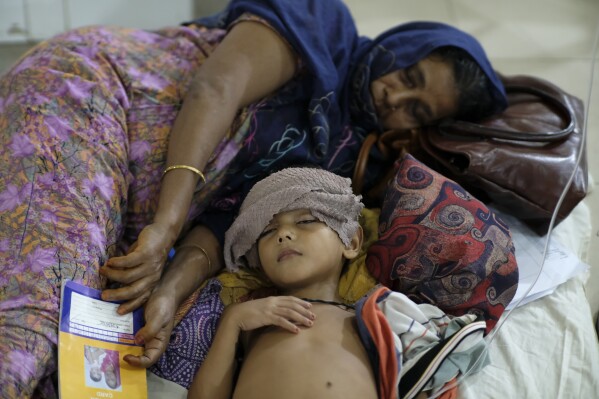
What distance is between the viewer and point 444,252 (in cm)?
154

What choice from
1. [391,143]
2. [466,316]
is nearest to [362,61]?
[391,143]

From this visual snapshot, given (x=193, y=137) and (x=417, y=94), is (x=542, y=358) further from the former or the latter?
(x=193, y=137)

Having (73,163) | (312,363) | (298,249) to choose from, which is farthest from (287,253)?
(73,163)

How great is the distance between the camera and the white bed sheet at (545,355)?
1.45 meters

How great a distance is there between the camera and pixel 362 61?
6.39 feet

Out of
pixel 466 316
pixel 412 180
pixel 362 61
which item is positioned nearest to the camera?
pixel 466 316

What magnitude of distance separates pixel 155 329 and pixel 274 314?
9.9 inches

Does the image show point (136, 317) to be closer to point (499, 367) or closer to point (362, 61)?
point (499, 367)

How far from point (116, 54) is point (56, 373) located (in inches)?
32.7

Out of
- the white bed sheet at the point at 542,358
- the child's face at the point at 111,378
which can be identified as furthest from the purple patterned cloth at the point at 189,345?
the child's face at the point at 111,378

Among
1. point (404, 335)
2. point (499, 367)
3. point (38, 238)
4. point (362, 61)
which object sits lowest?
point (499, 367)

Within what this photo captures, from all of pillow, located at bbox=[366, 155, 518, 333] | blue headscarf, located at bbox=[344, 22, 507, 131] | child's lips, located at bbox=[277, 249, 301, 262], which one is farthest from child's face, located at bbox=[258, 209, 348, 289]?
blue headscarf, located at bbox=[344, 22, 507, 131]

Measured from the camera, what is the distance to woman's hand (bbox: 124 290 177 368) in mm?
1383

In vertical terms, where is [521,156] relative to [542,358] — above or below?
above
